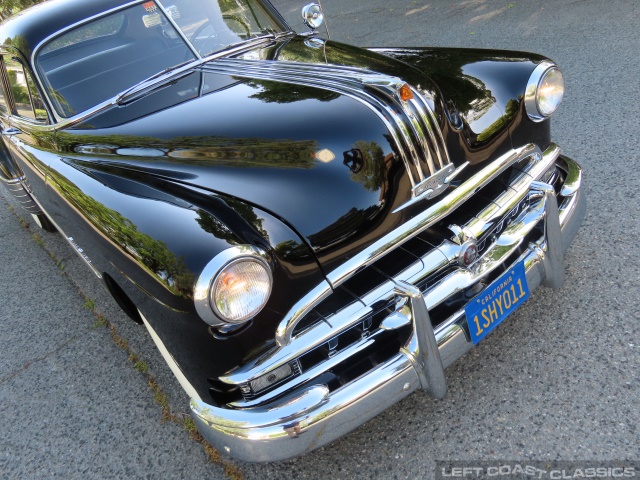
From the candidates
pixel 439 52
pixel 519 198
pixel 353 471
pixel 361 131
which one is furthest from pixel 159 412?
pixel 439 52

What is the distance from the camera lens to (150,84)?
2.72 meters

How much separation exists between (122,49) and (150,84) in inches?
12.2

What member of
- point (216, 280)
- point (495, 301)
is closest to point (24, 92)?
point (216, 280)

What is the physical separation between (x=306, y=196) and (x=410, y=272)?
45cm

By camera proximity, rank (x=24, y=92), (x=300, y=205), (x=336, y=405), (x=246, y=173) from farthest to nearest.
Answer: (x=24, y=92)
(x=246, y=173)
(x=300, y=205)
(x=336, y=405)

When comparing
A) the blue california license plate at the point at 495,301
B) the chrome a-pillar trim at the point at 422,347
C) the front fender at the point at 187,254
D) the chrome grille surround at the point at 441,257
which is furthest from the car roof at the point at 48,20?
the blue california license plate at the point at 495,301

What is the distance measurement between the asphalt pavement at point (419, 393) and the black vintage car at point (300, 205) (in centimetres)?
28

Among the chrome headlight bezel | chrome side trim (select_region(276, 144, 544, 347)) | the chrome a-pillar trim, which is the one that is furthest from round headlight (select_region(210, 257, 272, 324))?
the chrome a-pillar trim

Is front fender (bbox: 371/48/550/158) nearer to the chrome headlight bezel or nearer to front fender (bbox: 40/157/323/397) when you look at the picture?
front fender (bbox: 40/157/323/397)

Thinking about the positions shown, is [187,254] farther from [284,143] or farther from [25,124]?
[25,124]

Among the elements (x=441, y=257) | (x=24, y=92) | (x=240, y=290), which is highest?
(x=24, y=92)

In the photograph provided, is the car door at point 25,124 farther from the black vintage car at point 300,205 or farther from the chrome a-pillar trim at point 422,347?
the chrome a-pillar trim at point 422,347

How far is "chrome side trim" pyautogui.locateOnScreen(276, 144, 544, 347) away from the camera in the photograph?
1781mm

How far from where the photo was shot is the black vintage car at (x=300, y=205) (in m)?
1.80
